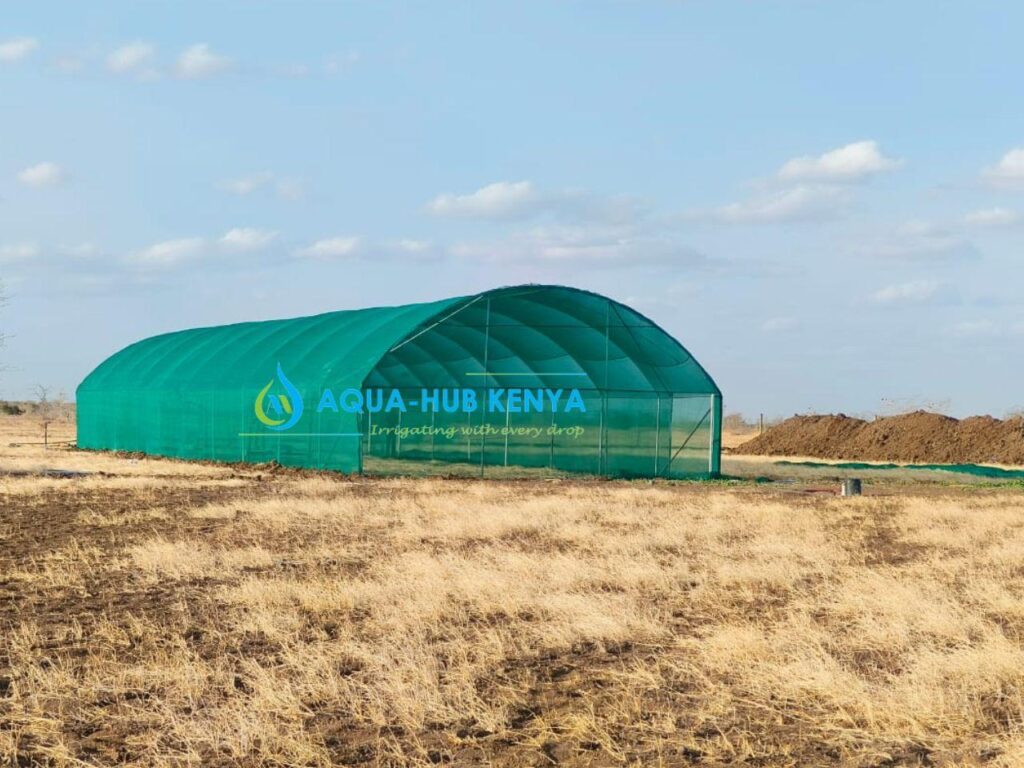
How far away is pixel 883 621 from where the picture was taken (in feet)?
35.9

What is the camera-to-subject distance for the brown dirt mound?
169ft

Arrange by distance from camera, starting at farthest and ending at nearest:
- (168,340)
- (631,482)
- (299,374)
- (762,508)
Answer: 1. (168,340)
2. (299,374)
3. (631,482)
4. (762,508)

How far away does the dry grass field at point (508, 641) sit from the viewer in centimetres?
743

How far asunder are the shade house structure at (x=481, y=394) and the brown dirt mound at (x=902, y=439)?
2088cm

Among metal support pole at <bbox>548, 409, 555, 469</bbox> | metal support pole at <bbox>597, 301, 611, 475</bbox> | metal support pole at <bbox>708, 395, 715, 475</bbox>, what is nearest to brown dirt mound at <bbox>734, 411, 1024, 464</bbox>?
metal support pole at <bbox>708, 395, 715, 475</bbox>

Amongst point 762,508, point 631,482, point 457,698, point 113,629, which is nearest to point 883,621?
point 457,698

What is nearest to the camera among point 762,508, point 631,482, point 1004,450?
point 762,508

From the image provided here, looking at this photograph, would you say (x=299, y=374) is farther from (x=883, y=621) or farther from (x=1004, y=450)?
(x=1004, y=450)

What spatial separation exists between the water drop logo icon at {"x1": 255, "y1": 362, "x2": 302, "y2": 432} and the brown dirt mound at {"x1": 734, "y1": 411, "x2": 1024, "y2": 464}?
91.7 feet

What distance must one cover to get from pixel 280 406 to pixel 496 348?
6.63 m

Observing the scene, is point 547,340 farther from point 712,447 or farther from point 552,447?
point 712,447

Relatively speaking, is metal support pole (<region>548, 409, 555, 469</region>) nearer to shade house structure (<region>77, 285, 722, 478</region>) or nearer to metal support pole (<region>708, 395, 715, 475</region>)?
shade house structure (<region>77, 285, 722, 478</region>)

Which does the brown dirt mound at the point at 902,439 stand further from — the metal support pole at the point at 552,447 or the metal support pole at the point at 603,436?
the metal support pole at the point at 552,447

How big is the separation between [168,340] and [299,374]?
16027 millimetres
